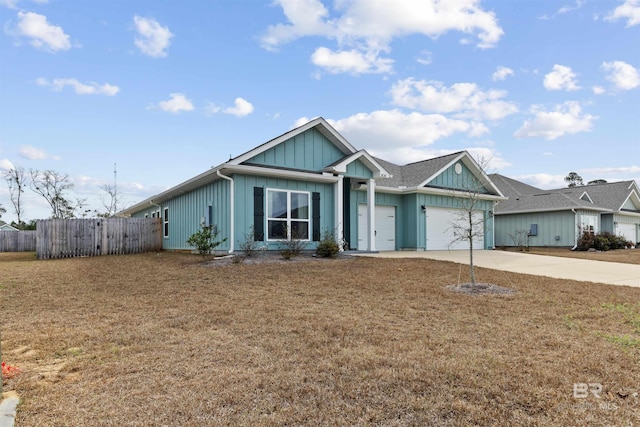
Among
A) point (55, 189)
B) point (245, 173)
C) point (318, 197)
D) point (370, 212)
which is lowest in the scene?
point (370, 212)

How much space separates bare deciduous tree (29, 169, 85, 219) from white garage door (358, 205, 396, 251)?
2892cm

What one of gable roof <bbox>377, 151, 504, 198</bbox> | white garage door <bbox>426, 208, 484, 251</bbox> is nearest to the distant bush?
gable roof <bbox>377, 151, 504, 198</bbox>

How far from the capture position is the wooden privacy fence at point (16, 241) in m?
25.2

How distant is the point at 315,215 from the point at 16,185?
34171mm

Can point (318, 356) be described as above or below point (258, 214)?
below

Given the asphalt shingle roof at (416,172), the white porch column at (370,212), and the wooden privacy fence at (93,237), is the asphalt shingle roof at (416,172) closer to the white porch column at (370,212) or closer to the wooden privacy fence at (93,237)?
the white porch column at (370,212)

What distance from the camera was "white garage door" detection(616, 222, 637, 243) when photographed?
25.4 meters

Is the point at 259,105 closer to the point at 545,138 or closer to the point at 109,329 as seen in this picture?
the point at 109,329

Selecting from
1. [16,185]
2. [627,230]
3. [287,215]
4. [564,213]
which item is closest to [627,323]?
[287,215]

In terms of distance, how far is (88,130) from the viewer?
16.2m

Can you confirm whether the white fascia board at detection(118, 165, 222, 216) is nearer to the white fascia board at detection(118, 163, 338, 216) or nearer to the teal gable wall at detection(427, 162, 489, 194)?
the white fascia board at detection(118, 163, 338, 216)

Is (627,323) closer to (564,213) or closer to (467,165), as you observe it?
(467,165)

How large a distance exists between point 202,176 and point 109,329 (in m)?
8.57

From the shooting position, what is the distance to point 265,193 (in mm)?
12203
